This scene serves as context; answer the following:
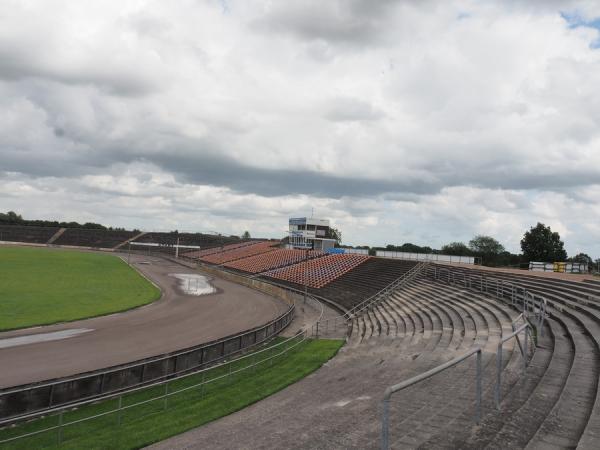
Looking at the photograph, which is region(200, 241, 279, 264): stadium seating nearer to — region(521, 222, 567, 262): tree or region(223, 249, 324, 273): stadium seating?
region(223, 249, 324, 273): stadium seating

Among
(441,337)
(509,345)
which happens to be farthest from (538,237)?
(509,345)

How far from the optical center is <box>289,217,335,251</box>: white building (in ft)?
260

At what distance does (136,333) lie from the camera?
2461 cm

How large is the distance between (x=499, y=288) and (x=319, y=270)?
104 feet

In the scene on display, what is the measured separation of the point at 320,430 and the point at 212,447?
2.54 metres

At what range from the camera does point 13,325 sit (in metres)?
24.1

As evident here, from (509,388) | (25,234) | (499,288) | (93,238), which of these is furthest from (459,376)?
(25,234)

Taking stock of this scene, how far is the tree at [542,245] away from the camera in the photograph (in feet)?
246

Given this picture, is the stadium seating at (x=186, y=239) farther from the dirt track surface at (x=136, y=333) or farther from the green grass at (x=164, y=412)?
the green grass at (x=164, y=412)

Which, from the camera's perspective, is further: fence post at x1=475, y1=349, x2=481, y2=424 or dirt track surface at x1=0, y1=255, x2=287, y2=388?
dirt track surface at x1=0, y1=255, x2=287, y2=388

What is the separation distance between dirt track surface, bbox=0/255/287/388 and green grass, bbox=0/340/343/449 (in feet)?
13.8

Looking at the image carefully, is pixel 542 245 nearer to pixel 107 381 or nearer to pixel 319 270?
pixel 319 270

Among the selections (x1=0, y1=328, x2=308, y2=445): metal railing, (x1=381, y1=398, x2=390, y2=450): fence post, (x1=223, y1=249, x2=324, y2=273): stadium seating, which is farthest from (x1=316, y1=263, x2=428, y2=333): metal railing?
(x1=223, y1=249, x2=324, y2=273): stadium seating

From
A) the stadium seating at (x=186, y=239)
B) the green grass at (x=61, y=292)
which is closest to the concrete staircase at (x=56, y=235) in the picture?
the stadium seating at (x=186, y=239)
